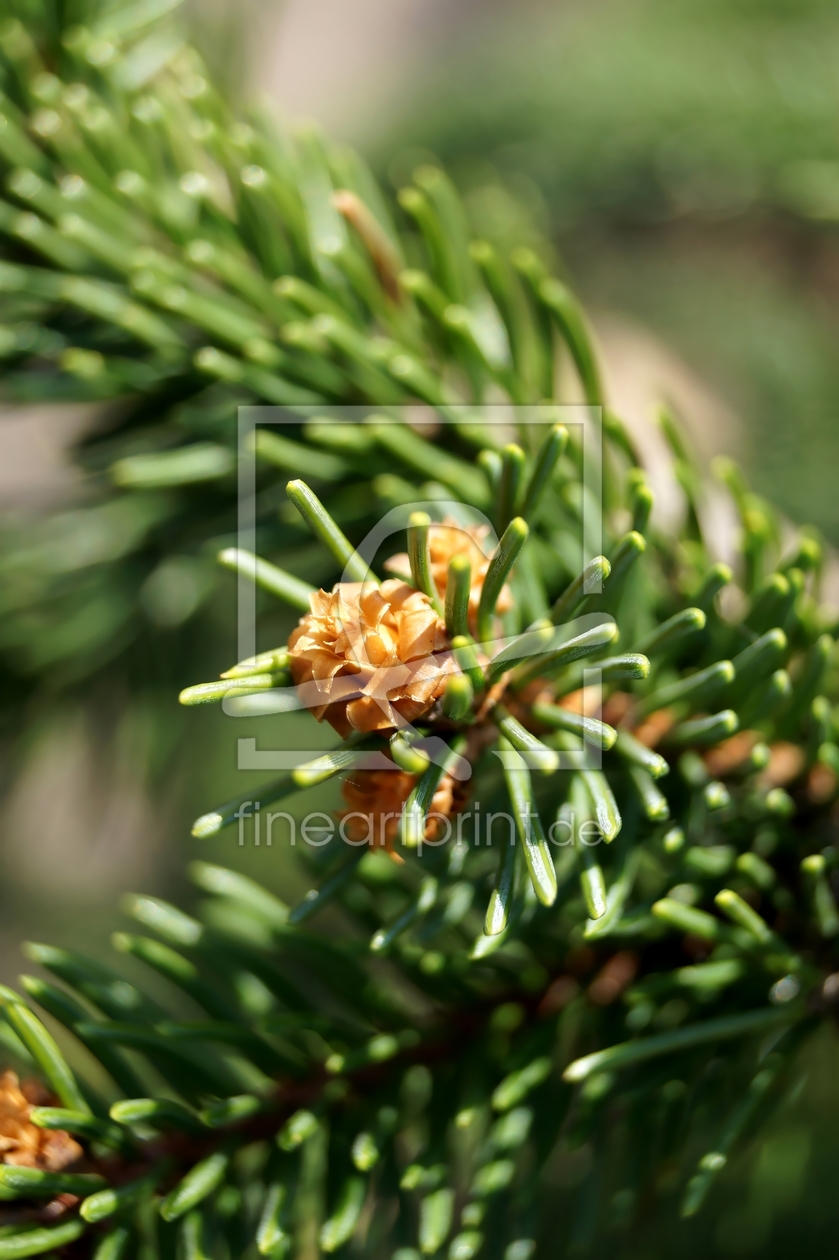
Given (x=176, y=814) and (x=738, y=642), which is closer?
(x=738, y=642)

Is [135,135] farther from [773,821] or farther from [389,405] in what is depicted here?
[773,821]

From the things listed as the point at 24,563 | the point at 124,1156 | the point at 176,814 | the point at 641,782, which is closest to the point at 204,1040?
the point at 124,1156

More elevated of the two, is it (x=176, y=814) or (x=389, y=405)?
(x=389, y=405)

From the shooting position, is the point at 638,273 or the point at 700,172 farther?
the point at 638,273

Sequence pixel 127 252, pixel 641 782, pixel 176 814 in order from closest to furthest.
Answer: pixel 641 782
pixel 127 252
pixel 176 814

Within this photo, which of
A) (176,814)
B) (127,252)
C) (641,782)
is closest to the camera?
(641,782)

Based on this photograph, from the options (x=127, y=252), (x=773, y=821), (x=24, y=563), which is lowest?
(x=773, y=821)

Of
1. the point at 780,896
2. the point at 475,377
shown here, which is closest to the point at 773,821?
the point at 780,896
